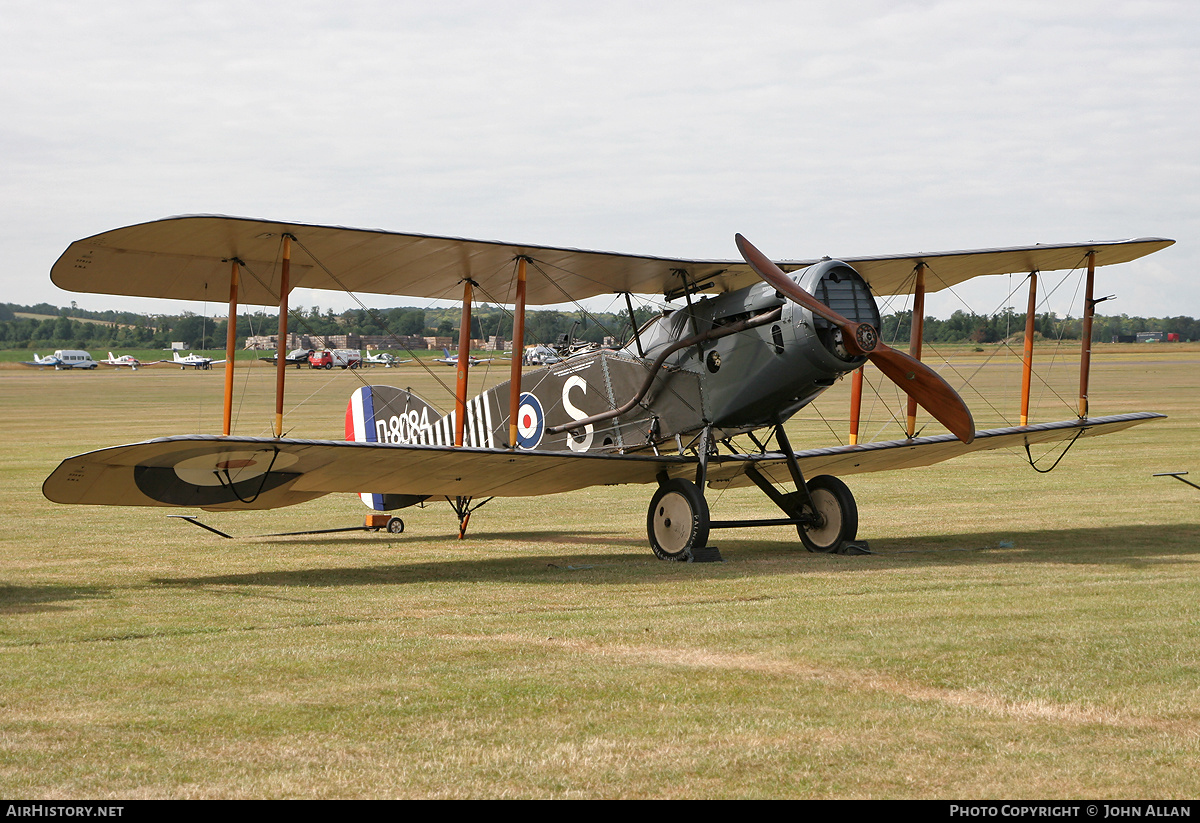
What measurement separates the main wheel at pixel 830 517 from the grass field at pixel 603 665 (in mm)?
388

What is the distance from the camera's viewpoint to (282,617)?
7.80 metres

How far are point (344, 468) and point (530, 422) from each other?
3.34 metres

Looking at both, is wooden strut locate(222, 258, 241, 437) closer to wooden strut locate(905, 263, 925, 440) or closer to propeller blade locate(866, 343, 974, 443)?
propeller blade locate(866, 343, 974, 443)

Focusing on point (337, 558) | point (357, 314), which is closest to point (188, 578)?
point (337, 558)

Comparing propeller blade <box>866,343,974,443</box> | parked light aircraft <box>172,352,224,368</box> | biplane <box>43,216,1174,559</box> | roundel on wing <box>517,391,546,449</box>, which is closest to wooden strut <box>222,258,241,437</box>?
biplane <box>43,216,1174,559</box>

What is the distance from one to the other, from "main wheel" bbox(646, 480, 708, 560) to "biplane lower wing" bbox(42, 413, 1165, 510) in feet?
1.28

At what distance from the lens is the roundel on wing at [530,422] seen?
42.3 feet

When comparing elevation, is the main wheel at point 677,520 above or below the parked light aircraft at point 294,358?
below

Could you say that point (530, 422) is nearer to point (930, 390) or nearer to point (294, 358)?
point (930, 390)

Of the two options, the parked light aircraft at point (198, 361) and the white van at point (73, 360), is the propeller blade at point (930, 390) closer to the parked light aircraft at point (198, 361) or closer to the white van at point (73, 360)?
the parked light aircraft at point (198, 361)

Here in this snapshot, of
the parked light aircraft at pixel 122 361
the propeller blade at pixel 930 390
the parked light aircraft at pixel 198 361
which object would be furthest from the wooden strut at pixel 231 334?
the parked light aircraft at pixel 122 361

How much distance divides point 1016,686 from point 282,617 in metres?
4.79

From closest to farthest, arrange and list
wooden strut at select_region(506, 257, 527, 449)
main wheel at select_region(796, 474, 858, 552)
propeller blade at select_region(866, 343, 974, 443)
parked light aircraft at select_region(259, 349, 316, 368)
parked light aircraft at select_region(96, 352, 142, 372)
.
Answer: propeller blade at select_region(866, 343, 974, 443)
parked light aircraft at select_region(259, 349, 316, 368)
wooden strut at select_region(506, 257, 527, 449)
main wheel at select_region(796, 474, 858, 552)
parked light aircraft at select_region(96, 352, 142, 372)

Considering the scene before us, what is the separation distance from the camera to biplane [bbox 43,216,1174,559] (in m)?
9.65
